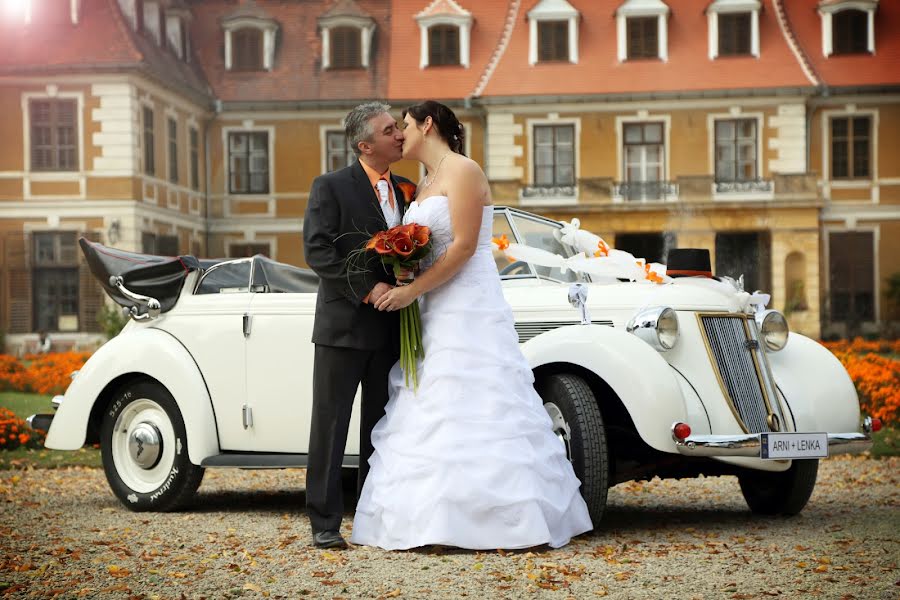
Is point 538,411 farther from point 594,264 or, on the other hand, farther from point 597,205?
point 597,205

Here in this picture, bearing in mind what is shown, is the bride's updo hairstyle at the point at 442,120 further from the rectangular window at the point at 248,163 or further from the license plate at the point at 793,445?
the rectangular window at the point at 248,163

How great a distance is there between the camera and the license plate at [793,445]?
220 inches

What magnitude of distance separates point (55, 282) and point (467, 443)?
22710 millimetres

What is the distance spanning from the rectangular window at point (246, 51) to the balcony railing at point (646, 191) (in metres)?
9.63

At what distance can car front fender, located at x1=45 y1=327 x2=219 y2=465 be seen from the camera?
22.3 ft

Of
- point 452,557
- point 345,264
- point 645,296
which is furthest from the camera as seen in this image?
point 645,296

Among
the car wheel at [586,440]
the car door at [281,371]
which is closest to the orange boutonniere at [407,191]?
the car door at [281,371]

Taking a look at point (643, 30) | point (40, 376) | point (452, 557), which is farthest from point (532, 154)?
point (452, 557)

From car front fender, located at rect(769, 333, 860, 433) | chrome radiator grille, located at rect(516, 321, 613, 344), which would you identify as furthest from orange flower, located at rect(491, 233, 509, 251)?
car front fender, located at rect(769, 333, 860, 433)

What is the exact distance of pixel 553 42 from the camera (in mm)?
30000

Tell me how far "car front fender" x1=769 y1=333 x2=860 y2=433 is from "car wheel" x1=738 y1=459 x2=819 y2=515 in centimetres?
35

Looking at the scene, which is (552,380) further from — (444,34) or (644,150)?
(444,34)

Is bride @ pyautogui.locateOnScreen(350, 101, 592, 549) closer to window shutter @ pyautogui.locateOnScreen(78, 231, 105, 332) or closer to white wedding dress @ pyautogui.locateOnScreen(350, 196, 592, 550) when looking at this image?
white wedding dress @ pyautogui.locateOnScreen(350, 196, 592, 550)

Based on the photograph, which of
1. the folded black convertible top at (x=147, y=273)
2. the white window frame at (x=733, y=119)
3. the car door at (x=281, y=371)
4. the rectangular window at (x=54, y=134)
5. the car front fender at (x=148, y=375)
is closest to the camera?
the car door at (x=281, y=371)
